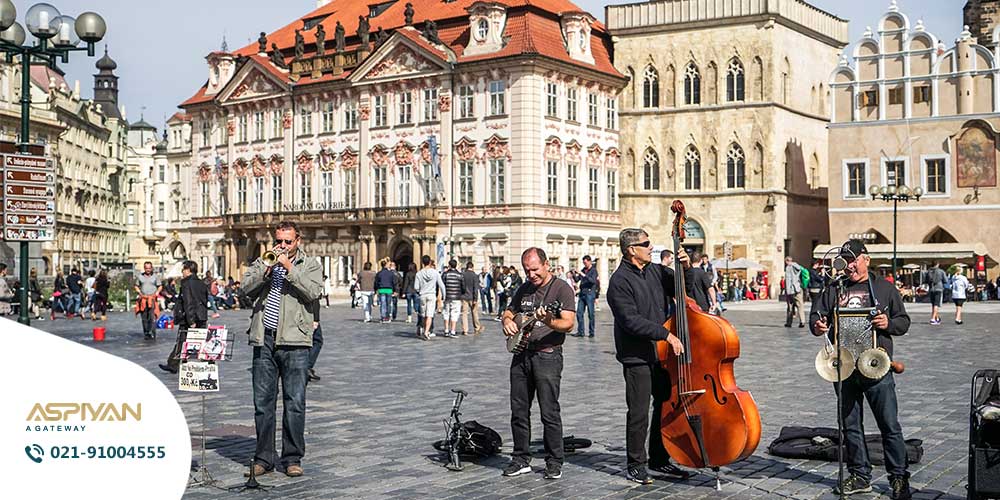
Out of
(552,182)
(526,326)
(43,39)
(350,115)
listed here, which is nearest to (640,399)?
(526,326)

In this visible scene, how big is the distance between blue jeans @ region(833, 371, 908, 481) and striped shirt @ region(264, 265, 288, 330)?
4161mm

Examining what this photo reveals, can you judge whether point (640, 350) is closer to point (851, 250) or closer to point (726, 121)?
point (851, 250)

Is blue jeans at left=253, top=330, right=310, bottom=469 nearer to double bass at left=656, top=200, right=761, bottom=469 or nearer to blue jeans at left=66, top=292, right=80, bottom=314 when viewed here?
double bass at left=656, top=200, right=761, bottom=469

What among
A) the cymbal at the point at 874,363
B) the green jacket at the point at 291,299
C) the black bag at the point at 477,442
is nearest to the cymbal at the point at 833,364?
the cymbal at the point at 874,363

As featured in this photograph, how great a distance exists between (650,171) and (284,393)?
48.6 m

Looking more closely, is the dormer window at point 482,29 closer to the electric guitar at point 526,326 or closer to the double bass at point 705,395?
the electric guitar at point 526,326

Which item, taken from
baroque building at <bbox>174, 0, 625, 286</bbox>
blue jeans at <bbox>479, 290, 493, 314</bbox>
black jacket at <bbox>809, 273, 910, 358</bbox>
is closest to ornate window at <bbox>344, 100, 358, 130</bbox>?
baroque building at <bbox>174, 0, 625, 286</bbox>

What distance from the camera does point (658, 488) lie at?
8.77 meters

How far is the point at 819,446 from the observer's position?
9.83 m

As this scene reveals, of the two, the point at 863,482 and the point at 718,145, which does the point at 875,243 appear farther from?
the point at 863,482

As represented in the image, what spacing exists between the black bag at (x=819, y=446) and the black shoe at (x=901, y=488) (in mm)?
1221

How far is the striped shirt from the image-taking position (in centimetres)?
920

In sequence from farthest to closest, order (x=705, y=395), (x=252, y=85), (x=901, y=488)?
(x=252, y=85), (x=705, y=395), (x=901, y=488)

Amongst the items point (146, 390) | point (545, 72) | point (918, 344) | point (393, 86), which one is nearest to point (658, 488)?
point (146, 390)
